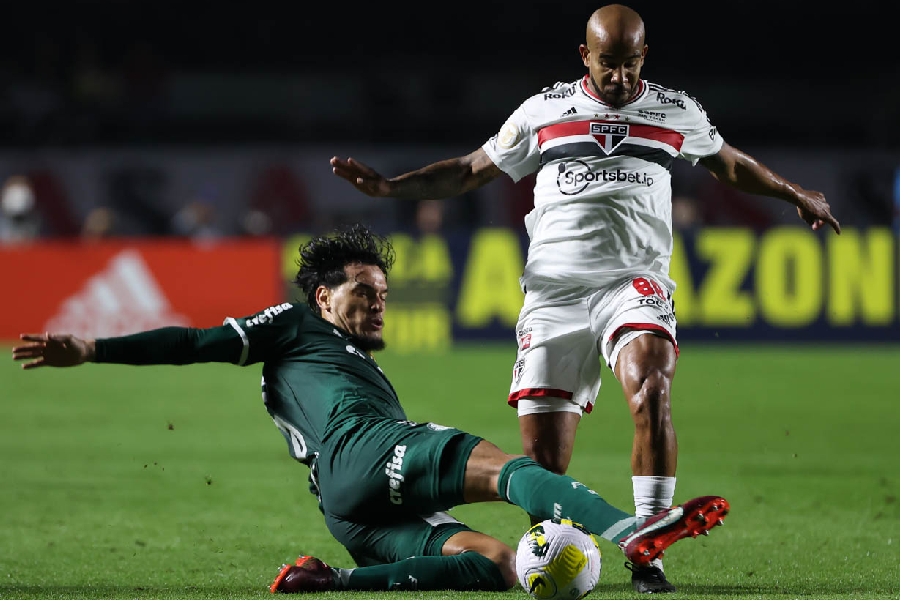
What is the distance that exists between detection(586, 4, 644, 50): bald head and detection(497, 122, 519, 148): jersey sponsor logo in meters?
0.57

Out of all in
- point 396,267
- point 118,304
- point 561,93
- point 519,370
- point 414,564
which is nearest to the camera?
point 414,564

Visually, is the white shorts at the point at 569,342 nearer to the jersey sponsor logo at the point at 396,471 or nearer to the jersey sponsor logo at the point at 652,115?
the jersey sponsor logo at the point at 652,115

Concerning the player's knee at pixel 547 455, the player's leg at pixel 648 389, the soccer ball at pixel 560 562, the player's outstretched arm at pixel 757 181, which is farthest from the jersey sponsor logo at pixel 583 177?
the soccer ball at pixel 560 562

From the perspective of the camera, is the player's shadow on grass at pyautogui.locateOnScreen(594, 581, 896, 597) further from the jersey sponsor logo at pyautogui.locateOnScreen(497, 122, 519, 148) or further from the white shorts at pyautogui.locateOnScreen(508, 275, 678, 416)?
the jersey sponsor logo at pyautogui.locateOnScreen(497, 122, 519, 148)

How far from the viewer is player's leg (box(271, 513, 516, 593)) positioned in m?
4.59

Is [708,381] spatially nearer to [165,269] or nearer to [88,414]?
[88,414]

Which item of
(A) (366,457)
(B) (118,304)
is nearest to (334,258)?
(A) (366,457)

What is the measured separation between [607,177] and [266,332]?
5.27 feet

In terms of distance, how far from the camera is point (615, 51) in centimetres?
523

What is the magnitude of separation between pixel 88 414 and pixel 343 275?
271 inches

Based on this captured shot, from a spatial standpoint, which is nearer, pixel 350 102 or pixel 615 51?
pixel 615 51

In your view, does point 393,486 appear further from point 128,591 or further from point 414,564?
point 128,591

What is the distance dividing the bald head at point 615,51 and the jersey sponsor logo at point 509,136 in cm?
41

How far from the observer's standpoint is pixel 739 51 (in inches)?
1066
